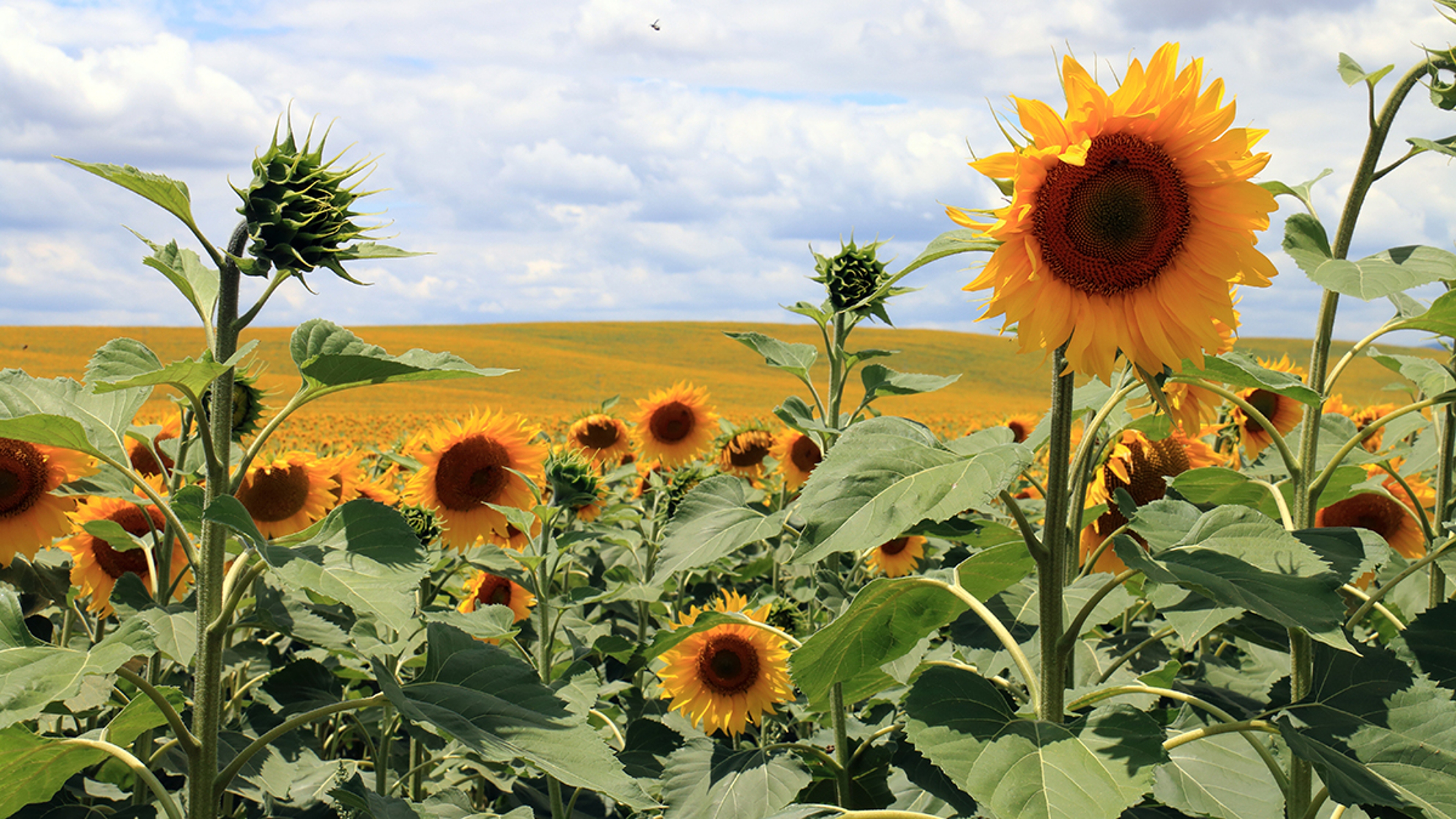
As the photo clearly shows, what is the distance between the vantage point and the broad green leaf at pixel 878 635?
1.77 metres

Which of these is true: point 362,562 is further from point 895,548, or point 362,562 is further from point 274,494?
point 895,548

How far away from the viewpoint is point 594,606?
5332 mm

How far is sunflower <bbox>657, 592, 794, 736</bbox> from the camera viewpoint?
11.2 feet

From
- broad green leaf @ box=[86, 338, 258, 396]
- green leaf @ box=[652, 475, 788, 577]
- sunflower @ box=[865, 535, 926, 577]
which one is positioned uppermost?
broad green leaf @ box=[86, 338, 258, 396]

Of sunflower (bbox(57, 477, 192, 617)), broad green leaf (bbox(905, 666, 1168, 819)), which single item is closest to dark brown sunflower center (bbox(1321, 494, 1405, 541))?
broad green leaf (bbox(905, 666, 1168, 819))

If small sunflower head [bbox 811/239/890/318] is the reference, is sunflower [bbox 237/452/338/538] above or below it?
below

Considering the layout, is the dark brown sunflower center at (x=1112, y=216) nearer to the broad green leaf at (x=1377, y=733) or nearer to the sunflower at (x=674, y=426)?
the broad green leaf at (x=1377, y=733)

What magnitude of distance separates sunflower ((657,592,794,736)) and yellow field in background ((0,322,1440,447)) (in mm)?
5920

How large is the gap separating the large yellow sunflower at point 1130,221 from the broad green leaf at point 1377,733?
739 millimetres

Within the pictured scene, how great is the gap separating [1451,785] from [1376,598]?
59 centimetres

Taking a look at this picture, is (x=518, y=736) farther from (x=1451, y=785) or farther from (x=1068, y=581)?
(x=1068, y=581)

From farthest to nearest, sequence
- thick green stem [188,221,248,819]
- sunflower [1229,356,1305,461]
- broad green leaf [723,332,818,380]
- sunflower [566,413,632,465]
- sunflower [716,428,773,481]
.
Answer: sunflower [566,413,632,465]
sunflower [716,428,773,481]
sunflower [1229,356,1305,461]
broad green leaf [723,332,818,380]
thick green stem [188,221,248,819]

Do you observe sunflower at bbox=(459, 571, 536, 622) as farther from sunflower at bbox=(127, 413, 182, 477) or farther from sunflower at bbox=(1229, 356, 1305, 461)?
sunflower at bbox=(1229, 356, 1305, 461)

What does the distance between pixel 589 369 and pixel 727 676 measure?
45.2m
